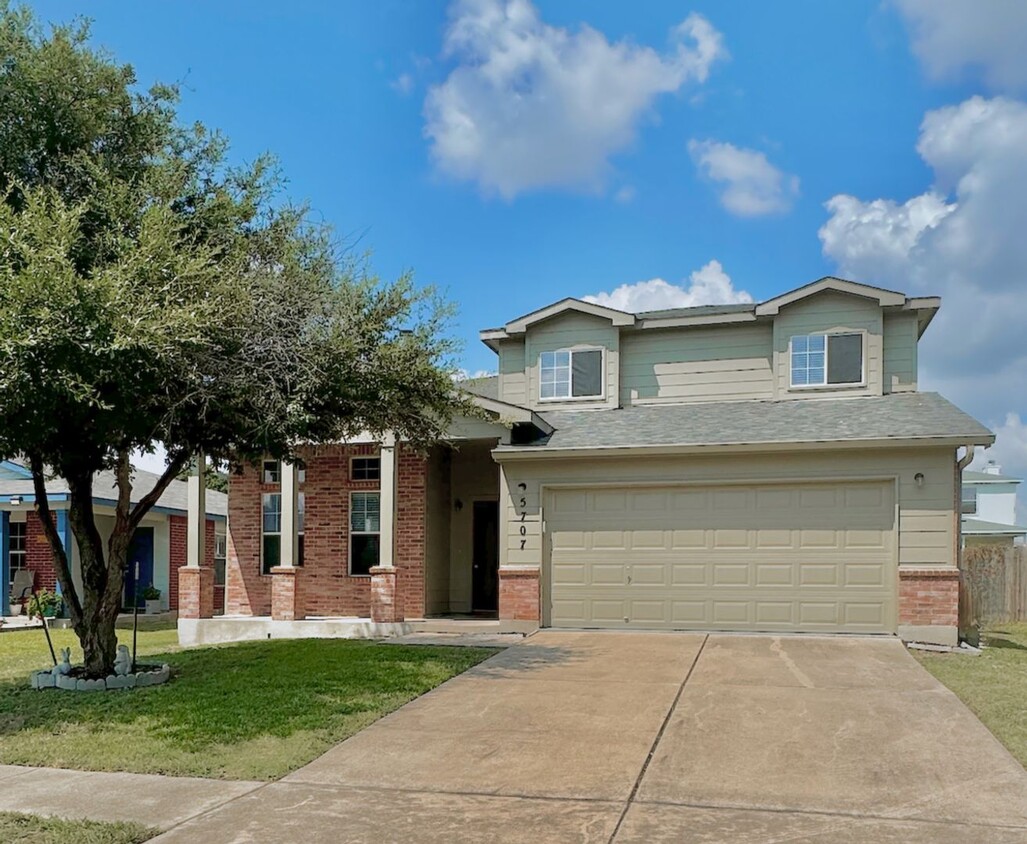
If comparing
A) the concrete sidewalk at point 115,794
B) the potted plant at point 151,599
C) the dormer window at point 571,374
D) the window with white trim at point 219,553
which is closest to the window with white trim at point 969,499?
the dormer window at point 571,374

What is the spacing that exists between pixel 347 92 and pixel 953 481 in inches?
422

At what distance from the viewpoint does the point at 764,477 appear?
13.0m

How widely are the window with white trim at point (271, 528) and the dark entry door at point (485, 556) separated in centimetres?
Result: 328

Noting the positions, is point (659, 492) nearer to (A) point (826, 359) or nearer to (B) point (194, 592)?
(A) point (826, 359)

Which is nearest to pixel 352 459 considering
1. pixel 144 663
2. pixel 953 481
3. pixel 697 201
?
pixel 144 663

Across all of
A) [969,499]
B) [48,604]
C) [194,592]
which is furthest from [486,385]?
[969,499]

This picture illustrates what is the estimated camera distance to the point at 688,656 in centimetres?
1086

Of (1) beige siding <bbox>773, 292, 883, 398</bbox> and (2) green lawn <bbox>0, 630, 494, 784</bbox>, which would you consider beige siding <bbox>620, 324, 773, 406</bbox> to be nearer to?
(1) beige siding <bbox>773, 292, 883, 398</bbox>

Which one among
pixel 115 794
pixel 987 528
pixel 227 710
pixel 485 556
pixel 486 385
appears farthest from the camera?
pixel 987 528

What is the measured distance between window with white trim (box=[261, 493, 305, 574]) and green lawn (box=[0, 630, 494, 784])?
13.9 ft

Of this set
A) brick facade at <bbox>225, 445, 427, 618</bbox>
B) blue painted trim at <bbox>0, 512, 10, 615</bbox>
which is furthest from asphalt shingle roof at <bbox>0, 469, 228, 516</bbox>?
brick facade at <bbox>225, 445, 427, 618</bbox>

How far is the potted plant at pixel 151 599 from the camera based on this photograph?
22.2m

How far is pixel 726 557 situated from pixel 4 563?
659 inches

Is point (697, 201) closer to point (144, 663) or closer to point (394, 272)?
point (394, 272)
